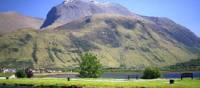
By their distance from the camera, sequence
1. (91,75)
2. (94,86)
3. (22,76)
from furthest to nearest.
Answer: (22,76), (91,75), (94,86)

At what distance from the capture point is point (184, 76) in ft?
355

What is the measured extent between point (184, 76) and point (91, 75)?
46.3m

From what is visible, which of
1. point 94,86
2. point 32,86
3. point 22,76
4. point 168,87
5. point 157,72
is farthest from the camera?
point 22,76

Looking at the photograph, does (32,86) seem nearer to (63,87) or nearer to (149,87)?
(63,87)

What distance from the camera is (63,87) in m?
98.1

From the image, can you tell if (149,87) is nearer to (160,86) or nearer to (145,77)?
(160,86)

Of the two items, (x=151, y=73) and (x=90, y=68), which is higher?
(x=90, y=68)

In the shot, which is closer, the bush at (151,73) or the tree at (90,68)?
the bush at (151,73)

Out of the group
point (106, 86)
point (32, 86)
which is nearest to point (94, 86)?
point (106, 86)

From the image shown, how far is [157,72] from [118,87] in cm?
3757

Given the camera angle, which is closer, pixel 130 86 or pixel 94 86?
pixel 130 86

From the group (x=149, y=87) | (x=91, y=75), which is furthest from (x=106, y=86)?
(x=91, y=75)

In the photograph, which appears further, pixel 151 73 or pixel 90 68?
pixel 90 68

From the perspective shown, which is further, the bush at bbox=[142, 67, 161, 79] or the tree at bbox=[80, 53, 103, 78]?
the tree at bbox=[80, 53, 103, 78]
